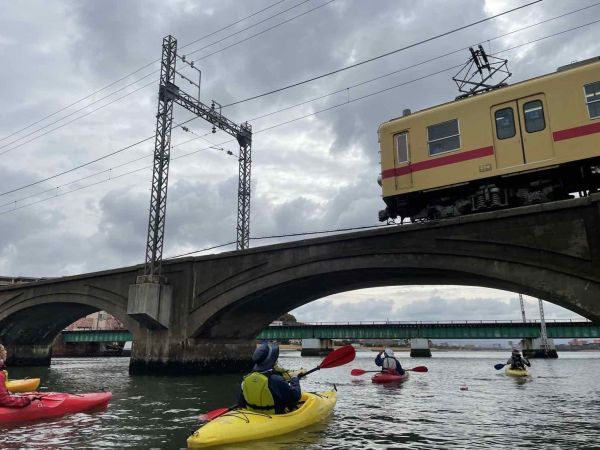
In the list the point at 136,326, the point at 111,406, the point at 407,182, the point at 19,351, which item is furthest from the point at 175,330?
the point at 19,351

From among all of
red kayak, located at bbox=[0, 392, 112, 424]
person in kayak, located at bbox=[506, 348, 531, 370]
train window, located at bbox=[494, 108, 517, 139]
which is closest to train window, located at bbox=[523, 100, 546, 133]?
train window, located at bbox=[494, 108, 517, 139]

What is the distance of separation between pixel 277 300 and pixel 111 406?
12831 millimetres

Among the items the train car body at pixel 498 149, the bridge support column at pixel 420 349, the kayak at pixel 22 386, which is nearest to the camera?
the train car body at pixel 498 149

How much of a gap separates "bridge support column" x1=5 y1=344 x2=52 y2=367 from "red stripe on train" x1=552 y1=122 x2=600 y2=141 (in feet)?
145

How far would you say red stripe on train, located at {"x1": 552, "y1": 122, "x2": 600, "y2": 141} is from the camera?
44.8ft

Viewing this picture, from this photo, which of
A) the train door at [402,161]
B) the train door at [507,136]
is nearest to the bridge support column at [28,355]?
the train door at [402,161]

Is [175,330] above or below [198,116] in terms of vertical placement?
below

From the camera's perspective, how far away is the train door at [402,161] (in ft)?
56.1

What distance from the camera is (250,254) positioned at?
24609 millimetres

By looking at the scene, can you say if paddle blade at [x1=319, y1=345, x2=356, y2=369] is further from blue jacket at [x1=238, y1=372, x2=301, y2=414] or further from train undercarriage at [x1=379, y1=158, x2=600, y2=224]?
train undercarriage at [x1=379, y1=158, x2=600, y2=224]

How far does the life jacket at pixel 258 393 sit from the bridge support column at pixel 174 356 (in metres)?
17.2

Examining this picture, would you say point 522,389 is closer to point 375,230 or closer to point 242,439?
point 375,230

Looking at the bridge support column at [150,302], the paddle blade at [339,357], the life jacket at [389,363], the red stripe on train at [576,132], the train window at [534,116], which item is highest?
the train window at [534,116]

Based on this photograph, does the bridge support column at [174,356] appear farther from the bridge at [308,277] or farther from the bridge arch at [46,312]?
the bridge arch at [46,312]
